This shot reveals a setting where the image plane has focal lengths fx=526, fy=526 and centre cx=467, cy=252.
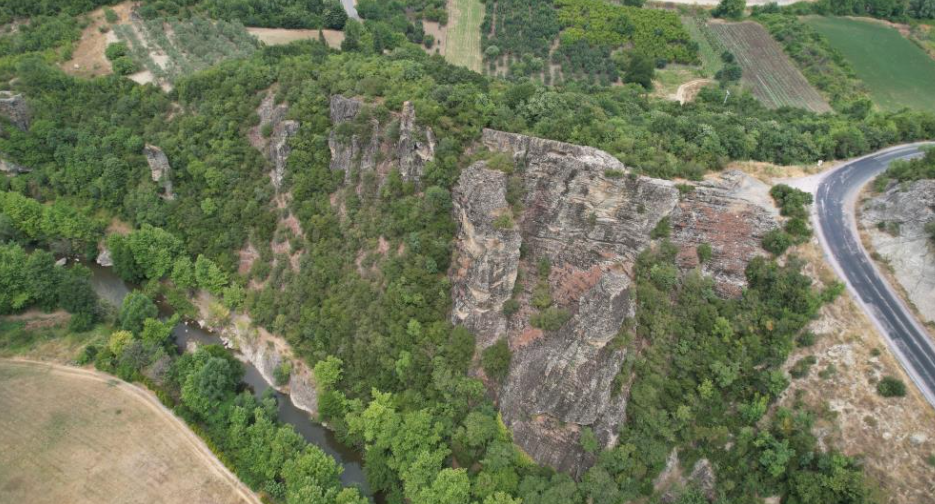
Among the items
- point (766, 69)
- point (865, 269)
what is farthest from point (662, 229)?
point (766, 69)

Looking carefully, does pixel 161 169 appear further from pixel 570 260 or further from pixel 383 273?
pixel 570 260

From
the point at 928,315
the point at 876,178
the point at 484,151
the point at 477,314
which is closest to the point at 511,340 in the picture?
the point at 477,314

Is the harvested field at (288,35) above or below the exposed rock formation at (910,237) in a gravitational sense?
above

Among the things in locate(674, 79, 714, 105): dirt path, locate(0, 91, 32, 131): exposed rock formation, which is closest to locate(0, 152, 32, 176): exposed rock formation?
locate(0, 91, 32, 131): exposed rock formation

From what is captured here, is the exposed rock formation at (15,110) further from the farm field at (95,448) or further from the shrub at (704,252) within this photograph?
the shrub at (704,252)

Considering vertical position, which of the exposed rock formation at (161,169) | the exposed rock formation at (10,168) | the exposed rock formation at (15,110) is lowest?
the exposed rock formation at (10,168)

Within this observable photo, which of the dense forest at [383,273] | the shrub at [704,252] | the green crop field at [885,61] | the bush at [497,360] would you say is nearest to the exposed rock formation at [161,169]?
the dense forest at [383,273]

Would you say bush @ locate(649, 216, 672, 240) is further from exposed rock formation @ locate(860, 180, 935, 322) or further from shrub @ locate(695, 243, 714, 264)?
exposed rock formation @ locate(860, 180, 935, 322)

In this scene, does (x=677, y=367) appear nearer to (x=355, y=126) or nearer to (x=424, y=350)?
(x=424, y=350)
